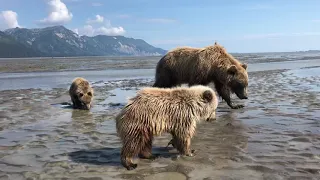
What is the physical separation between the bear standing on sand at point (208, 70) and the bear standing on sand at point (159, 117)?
4818 mm

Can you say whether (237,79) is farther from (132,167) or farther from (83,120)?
(132,167)

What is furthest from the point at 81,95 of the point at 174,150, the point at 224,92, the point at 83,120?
the point at 174,150

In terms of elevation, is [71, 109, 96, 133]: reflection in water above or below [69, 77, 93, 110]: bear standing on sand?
below

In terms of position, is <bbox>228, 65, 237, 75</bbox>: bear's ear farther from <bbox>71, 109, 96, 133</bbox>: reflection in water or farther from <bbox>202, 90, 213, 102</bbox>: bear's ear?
<bbox>71, 109, 96, 133</bbox>: reflection in water

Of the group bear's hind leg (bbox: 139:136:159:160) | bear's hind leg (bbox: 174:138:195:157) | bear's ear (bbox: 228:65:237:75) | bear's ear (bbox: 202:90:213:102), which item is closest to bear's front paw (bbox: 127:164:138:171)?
bear's hind leg (bbox: 139:136:159:160)

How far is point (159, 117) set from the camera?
7.32 metres

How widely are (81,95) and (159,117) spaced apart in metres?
8.21

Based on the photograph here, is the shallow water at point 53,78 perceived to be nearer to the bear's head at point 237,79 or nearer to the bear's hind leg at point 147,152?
the bear's head at point 237,79

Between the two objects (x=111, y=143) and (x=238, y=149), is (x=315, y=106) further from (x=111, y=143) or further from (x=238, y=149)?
(x=111, y=143)

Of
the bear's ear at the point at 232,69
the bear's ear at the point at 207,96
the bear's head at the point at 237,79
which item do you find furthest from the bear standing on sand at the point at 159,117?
the bear's head at the point at 237,79

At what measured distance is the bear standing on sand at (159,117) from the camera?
7031 mm

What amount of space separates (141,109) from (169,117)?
2.08 ft

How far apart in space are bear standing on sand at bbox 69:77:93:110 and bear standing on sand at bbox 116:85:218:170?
7.48 metres

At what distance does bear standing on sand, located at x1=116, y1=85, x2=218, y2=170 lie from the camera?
7.03 m
